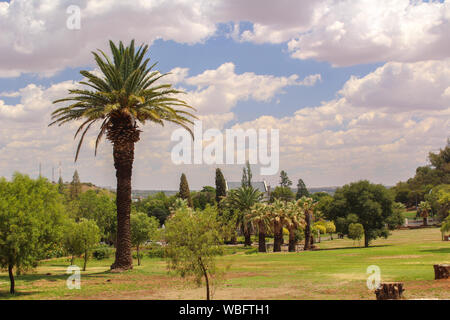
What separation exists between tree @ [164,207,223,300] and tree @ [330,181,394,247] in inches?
2076

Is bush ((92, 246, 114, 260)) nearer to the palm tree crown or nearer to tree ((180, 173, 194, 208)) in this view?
the palm tree crown

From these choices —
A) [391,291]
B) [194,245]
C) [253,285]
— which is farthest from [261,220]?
[391,291]

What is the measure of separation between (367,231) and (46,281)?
167 feet

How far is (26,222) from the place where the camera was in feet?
81.3

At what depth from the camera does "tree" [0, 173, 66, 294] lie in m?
24.2

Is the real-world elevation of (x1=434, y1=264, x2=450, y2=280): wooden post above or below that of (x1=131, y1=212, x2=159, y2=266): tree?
below

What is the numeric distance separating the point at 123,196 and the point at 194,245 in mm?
18682

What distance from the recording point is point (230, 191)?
3209 inches

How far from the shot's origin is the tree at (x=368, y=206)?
6875 centimetres

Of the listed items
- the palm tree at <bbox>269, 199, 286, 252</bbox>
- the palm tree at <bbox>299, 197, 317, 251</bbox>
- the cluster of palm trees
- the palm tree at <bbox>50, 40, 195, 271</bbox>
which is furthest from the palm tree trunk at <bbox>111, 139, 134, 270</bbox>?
the palm tree at <bbox>299, 197, 317, 251</bbox>

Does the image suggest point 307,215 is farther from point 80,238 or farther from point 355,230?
point 80,238
